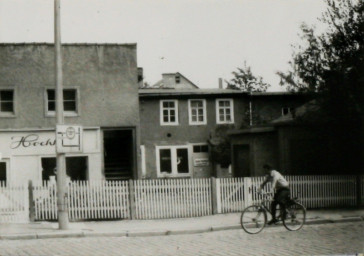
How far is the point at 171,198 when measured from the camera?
54.6 ft

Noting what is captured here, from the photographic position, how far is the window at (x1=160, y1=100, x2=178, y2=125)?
109ft

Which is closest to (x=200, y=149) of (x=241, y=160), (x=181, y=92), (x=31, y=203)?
(x=181, y=92)

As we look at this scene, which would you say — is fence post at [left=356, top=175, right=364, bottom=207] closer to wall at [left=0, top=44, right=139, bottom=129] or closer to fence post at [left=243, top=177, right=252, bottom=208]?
fence post at [left=243, top=177, right=252, bottom=208]

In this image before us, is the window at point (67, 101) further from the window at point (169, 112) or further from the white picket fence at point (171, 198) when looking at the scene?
the window at point (169, 112)

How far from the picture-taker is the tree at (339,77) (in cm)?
1683

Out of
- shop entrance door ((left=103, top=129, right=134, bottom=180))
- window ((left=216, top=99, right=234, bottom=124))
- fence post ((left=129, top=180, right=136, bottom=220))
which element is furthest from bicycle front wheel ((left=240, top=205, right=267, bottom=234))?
window ((left=216, top=99, right=234, bottom=124))

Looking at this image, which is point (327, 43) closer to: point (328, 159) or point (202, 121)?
point (328, 159)

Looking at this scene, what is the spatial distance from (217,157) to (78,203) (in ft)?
56.3

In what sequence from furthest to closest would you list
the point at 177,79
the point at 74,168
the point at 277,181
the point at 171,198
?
the point at 177,79, the point at 74,168, the point at 171,198, the point at 277,181

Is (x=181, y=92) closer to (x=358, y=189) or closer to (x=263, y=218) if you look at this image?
(x=358, y=189)

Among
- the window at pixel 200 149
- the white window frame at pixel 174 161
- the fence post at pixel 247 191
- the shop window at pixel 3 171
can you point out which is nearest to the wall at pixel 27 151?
the shop window at pixel 3 171

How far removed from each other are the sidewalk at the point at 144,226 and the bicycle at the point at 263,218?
1.13m

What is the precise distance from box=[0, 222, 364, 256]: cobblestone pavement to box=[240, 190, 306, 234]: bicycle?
21 centimetres

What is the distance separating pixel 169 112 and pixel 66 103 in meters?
11.4
